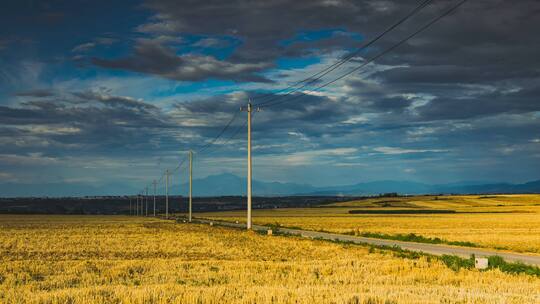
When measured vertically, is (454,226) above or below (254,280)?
below

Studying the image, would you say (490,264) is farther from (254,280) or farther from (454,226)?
(454,226)

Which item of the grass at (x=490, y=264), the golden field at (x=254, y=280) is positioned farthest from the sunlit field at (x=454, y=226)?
the golden field at (x=254, y=280)

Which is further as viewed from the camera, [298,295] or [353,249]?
[353,249]

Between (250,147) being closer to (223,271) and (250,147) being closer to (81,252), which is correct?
(81,252)

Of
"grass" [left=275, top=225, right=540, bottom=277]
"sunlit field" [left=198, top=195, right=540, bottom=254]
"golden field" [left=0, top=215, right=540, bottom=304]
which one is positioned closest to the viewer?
"golden field" [left=0, top=215, right=540, bottom=304]

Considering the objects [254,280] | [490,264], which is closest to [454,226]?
[490,264]

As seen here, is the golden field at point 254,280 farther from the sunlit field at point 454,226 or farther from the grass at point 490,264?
the sunlit field at point 454,226

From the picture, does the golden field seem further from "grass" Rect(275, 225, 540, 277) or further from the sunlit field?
the sunlit field

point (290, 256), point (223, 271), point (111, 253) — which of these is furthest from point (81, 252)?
point (223, 271)

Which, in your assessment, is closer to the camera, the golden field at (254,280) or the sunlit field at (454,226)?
the golden field at (254,280)

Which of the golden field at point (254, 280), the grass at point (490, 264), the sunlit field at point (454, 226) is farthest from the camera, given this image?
the sunlit field at point (454, 226)

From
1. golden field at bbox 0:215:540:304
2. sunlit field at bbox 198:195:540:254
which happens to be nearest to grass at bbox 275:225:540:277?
golden field at bbox 0:215:540:304

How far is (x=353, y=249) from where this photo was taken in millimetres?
35781

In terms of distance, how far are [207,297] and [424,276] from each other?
384 inches
